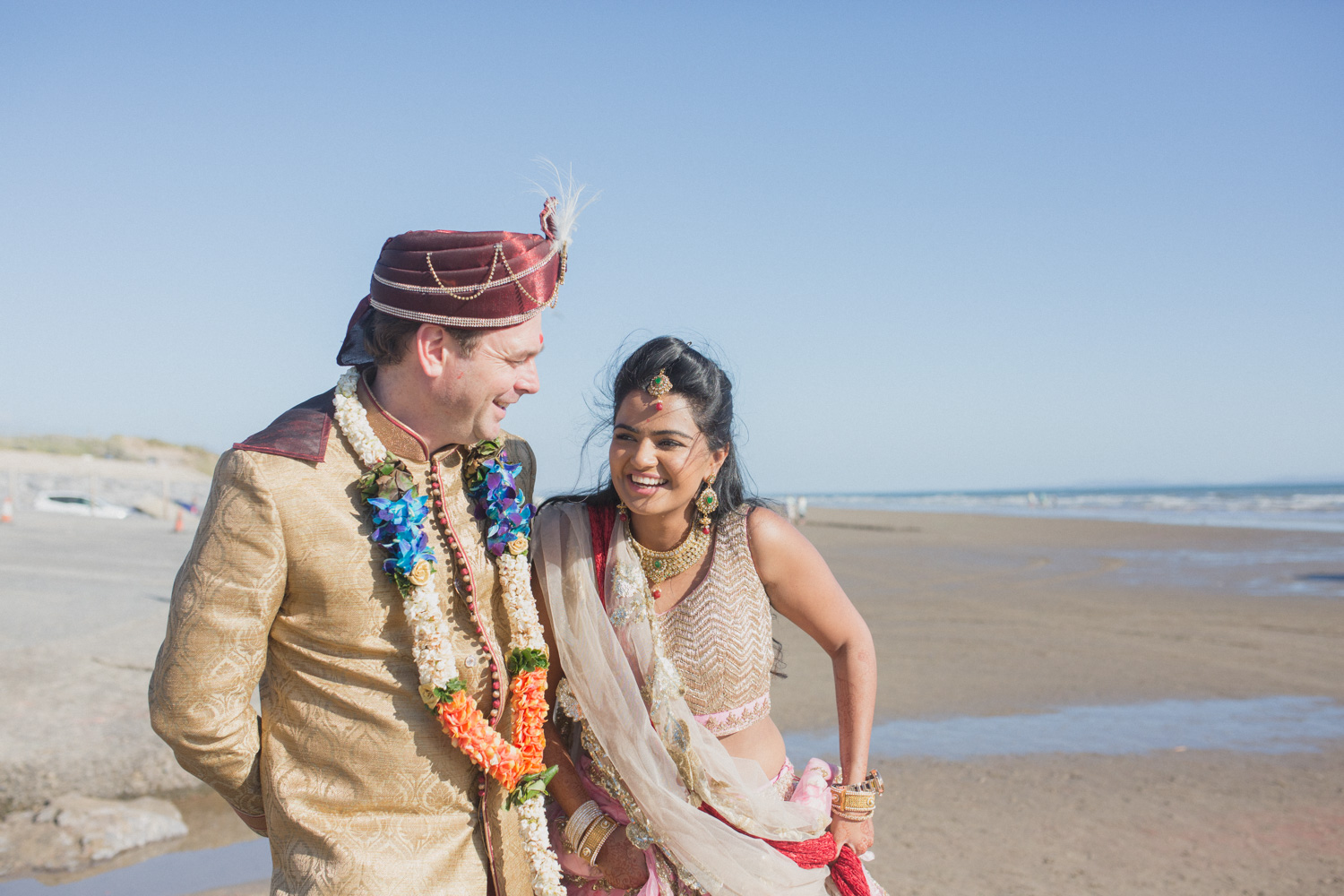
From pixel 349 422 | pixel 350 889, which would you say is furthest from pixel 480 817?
pixel 349 422

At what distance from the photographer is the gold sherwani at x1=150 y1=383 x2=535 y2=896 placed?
1989mm

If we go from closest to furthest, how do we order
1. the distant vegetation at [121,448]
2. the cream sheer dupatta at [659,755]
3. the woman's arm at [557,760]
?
the cream sheer dupatta at [659,755]
the woman's arm at [557,760]
the distant vegetation at [121,448]

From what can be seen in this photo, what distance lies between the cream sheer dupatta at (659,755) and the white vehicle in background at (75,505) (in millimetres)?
26834

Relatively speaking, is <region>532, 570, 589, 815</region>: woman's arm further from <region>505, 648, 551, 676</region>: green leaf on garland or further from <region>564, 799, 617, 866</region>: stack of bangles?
<region>505, 648, 551, 676</region>: green leaf on garland

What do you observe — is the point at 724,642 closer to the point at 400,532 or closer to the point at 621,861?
the point at 621,861

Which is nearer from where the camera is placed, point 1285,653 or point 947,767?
point 947,767

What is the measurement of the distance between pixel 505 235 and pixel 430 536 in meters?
0.74

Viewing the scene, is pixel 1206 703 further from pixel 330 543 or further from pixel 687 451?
pixel 330 543

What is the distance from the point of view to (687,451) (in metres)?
2.77

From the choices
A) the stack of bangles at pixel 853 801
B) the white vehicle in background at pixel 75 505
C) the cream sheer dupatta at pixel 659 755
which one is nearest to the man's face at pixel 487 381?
the cream sheer dupatta at pixel 659 755

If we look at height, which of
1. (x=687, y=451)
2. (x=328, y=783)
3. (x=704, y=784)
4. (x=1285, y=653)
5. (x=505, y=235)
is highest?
(x=505, y=235)

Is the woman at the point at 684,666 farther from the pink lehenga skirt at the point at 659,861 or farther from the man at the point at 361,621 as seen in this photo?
the man at the point at 361,621

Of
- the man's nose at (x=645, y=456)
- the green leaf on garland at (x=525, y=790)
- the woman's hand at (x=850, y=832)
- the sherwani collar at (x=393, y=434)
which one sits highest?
the sherwani collar at (x=393, y=434)

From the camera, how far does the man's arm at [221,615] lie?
6.47 feet
